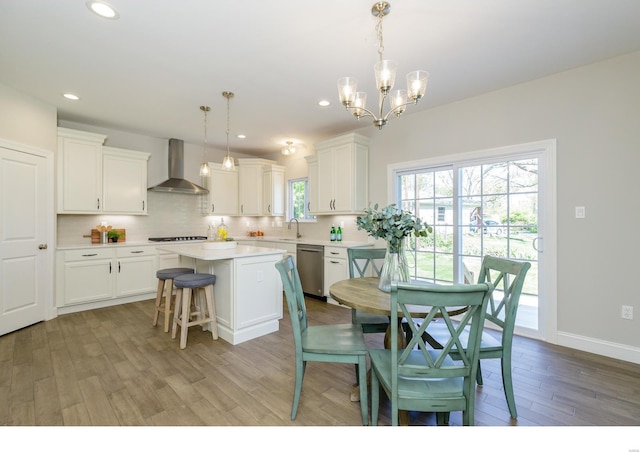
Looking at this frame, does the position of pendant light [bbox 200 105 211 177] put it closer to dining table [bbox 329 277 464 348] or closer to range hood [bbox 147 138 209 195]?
range hood [bbox 147 138 209 195]

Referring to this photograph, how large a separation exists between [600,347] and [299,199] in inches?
188

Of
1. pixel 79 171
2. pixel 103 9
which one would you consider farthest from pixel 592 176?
pixel 79 171

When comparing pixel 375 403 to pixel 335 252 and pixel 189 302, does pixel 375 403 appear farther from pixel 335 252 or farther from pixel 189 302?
pixel 335 252

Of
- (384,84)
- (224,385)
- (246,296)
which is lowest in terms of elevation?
(224,385)

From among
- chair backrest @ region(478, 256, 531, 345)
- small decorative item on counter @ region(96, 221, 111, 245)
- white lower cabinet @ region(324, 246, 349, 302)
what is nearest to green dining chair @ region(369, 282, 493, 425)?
chair backrest @ region(478, 256, 531, 345)

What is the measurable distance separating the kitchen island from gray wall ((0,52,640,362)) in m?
2.72

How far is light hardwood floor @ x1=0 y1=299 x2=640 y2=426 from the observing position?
1.84m

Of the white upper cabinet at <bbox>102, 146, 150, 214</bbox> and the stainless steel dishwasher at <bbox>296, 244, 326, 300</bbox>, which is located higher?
the white upper cabinet at <bbox>102, 146, 150, 214</bbox>

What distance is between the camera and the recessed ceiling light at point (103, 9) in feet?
6.55

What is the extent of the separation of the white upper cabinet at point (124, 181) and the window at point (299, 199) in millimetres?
2624

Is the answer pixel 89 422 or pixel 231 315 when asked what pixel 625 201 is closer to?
pixel 231 315

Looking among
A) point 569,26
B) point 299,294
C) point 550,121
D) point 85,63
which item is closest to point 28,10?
point 85,63

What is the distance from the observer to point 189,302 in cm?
295
